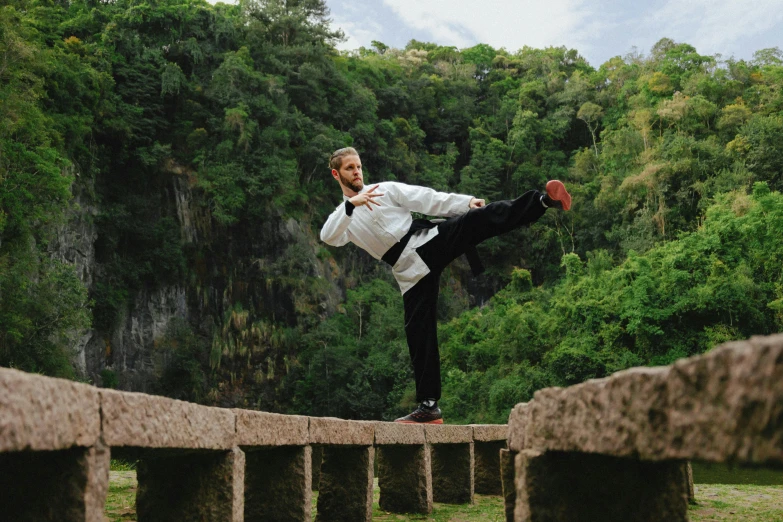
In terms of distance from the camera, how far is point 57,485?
2.02 m

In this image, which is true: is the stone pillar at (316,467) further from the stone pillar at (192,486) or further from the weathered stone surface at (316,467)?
the stone pillar at (192,486)

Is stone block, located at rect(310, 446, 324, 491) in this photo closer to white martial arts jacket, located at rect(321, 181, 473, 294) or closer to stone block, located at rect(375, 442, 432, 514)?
stone block, located at rect(375, 442, 432, 514)

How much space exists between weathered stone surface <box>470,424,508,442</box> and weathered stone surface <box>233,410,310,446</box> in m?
2.65

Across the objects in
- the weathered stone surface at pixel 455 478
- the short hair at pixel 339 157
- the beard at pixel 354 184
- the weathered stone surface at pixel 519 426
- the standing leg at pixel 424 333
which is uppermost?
the short hair at pixel 339 157

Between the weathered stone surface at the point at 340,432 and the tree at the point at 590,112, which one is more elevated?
the tree at the point at 590,112

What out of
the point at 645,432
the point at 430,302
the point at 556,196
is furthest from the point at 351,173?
the point at 645,432

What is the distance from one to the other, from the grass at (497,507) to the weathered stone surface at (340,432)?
0.86m

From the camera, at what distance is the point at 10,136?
20.5 m

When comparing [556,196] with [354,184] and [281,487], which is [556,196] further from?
[281,487]

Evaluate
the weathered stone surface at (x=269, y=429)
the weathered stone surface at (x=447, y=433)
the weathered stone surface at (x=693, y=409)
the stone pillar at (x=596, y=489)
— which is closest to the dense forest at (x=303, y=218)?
the weathered stone surface at (x=447, y=433)

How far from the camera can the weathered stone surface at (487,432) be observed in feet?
20.0

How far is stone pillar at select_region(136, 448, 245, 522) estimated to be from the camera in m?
2.83

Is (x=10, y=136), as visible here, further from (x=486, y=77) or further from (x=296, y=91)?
(x=486, y=77)

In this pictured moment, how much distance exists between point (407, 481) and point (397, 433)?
2.27 ft
